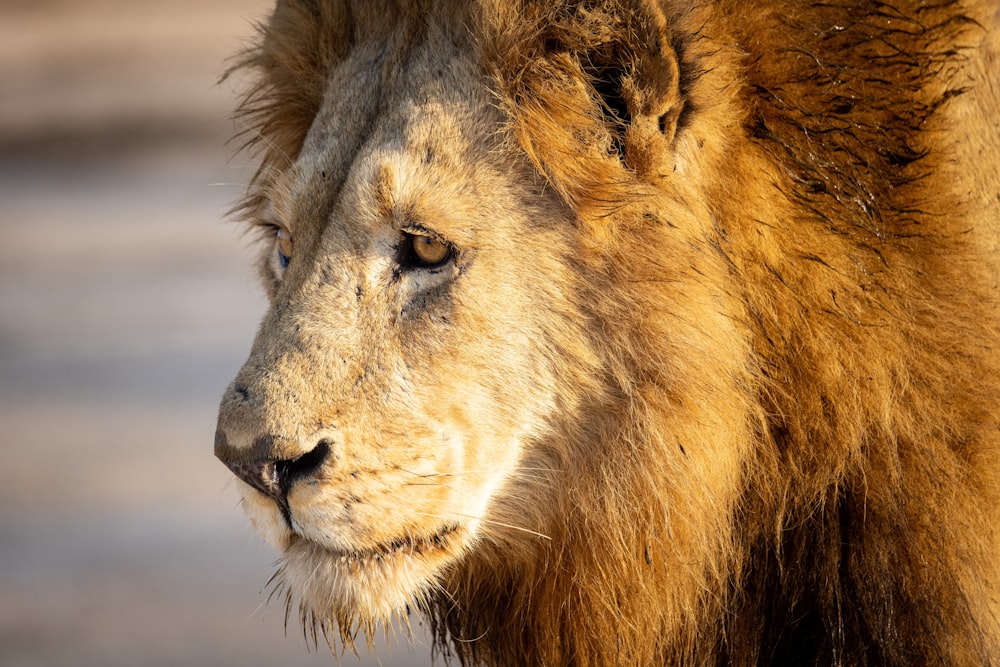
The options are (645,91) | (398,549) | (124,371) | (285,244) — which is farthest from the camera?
(124,371)

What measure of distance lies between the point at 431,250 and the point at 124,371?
445 cm

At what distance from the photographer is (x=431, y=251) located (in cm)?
197

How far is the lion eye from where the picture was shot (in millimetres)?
1969

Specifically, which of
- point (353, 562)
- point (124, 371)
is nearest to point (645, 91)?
point (353, 562)

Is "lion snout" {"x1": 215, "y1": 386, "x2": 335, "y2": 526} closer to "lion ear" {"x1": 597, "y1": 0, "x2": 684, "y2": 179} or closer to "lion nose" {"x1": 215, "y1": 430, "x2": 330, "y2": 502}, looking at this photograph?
"lion nose" {"x1": 215, "y1": 430, "x2": 330, "y2": 502}

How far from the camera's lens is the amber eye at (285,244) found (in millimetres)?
2236

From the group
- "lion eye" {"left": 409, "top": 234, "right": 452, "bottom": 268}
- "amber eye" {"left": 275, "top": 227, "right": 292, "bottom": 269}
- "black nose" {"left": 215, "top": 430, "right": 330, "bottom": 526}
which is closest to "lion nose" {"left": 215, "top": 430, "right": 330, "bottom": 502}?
"black nose" {"left": 215, "top": 430, "right": 330, "bottom": 526}

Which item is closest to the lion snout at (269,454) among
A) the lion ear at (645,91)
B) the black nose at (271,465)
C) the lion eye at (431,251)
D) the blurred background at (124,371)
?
the black nose at (271,465)

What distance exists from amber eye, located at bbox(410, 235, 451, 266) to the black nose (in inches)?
13.3

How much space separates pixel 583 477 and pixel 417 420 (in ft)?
1.01

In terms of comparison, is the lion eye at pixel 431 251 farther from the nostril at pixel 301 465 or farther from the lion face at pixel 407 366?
the nostril at pixel 301 465

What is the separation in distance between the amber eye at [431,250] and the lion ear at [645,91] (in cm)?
32

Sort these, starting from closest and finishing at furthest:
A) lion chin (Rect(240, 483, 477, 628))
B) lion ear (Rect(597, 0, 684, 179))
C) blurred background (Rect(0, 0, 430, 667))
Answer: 1. lion ear (Rect(597, 0, 684, 179))
2. lion chin (Rect(240, 483, 477, 628))
3. blurred background (Rect(0, 0, 430, 667))

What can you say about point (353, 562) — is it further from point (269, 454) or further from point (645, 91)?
point (645, 91)
